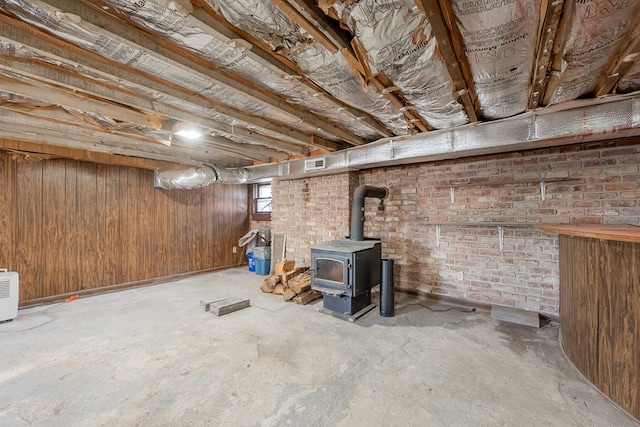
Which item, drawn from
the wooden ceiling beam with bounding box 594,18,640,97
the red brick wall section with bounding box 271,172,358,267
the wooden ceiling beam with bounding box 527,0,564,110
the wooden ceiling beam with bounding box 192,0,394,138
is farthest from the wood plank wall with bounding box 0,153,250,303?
the wooden ceiling beam with bounding box 594,18,640,97

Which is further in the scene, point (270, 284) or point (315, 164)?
point (270, 284)

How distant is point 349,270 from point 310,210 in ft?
6.17

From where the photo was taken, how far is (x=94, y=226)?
4254 millimetres

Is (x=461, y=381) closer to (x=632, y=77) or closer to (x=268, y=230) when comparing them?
(x=632, y=77)

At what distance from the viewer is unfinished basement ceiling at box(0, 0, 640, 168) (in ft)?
4.22

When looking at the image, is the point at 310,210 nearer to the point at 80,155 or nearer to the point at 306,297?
the point at 306,297

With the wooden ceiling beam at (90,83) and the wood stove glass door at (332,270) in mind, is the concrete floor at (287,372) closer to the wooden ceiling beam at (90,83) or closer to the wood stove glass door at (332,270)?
the wood stove glass door at (332,270)

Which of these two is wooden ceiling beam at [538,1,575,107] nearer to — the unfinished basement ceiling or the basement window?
the unfinished basement ceiling

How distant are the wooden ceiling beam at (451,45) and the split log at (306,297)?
2.88 m

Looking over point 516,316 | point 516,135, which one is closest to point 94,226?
point 516,135

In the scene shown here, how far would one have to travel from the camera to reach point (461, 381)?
1.99 metres

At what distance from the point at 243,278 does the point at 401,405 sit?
3.97 meters

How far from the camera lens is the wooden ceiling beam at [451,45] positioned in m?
1.25

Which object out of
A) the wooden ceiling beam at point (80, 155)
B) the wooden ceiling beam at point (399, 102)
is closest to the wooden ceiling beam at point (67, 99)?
the wooden ceiling beam at point (80, 155)
